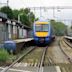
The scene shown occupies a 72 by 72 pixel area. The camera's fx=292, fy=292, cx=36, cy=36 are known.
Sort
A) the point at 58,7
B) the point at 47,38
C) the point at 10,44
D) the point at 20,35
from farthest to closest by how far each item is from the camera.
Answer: the point at 20,35
the point at 58,7
the point at 47,38
the point at 10,44

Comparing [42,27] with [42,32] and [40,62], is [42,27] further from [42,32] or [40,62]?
[40,62]

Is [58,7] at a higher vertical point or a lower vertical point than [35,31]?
higher

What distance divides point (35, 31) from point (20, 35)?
3014 cm

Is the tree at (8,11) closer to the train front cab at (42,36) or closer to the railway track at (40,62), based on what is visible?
the train front cab at (42,36)

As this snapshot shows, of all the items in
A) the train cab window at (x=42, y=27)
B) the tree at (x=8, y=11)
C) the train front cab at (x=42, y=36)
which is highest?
the tree at (x=8, y=11)

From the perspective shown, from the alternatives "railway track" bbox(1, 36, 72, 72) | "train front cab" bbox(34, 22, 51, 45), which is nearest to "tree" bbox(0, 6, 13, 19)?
"train front cab" bbox(34, 22, 51, 45)

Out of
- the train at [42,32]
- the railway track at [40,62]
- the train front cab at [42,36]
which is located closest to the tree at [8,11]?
the train at [42,32]

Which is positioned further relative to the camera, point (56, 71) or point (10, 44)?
point (10, 44)

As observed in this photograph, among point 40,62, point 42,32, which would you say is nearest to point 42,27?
point 42,32

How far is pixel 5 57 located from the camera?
57.4 ft

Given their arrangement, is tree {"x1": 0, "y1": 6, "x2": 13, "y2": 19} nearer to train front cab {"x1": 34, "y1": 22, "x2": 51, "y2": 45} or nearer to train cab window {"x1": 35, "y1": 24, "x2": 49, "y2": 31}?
train cab window {"x1": 35, "y1": 24, "x2": 49, "y2": 31}

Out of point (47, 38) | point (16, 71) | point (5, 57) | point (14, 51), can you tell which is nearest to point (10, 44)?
point (14, 51)

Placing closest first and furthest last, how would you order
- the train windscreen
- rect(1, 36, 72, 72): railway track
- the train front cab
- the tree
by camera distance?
rect(1, 36, 72, 72): railway track
the train front cab
the train windscreen
the tree

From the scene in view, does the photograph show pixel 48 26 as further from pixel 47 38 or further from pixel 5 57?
pixel 5 57
